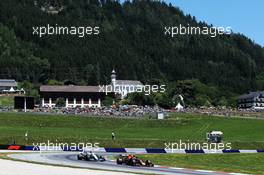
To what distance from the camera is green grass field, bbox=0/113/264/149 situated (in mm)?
94250

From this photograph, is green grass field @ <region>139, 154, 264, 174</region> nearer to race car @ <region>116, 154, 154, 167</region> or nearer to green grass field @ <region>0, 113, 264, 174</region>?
race car @ <region>116, 154, 154, 167</region>

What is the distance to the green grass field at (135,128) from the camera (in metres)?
94.2

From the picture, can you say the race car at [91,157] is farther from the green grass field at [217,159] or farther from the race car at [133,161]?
the green grass field at [217,159]

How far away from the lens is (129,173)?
153 ft

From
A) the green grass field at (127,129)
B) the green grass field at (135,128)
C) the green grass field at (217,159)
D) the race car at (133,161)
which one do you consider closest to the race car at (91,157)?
the race car at (133,161)

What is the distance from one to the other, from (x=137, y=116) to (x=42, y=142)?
43139 millimetres

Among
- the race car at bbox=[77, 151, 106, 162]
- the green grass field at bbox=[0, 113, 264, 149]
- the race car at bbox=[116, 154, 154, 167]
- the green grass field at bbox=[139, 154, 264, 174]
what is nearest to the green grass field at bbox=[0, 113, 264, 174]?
the green grass field at bbox=[0, 113, 264, 149]

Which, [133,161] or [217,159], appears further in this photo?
[217,159]

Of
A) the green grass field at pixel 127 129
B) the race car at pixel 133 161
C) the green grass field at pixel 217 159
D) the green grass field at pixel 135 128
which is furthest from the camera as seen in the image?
the green grass field at pixel 135 128

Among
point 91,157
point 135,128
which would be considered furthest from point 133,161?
point 135,128

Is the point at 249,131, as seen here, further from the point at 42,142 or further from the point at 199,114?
the point at 42,142

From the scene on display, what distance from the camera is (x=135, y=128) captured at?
11188 centimetres

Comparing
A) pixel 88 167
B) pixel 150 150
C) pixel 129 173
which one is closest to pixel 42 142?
pixel 150 150

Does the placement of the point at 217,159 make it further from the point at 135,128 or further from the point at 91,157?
the point at 135,128
